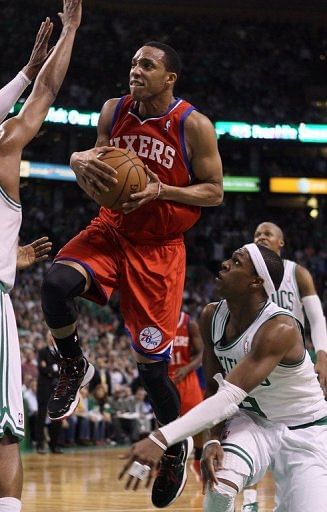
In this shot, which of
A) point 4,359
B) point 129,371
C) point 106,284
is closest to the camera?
point 4,359

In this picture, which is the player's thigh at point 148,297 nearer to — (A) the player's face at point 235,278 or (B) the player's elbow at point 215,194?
(B) the player's elbow at point 215,194

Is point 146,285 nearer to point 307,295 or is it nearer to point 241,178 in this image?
point 307,295

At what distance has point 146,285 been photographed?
581cm

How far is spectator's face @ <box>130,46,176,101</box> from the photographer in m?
5.75

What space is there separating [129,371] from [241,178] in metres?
12.5

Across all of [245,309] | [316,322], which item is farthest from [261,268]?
[316,322]

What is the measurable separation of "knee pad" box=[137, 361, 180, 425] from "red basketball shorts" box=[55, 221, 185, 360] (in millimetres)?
87

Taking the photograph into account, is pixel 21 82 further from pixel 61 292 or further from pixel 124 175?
pixel 61 292

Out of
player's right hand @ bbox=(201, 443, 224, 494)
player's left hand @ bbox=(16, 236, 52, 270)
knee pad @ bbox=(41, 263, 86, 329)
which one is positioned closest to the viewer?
player's right hand @ bbox=(201, 443, 224, 494)

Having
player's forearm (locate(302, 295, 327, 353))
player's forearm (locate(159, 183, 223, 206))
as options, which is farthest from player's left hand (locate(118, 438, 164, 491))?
player's forearm (locate(302, 295, 327, 353))

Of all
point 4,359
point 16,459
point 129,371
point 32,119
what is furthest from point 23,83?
point 129,371

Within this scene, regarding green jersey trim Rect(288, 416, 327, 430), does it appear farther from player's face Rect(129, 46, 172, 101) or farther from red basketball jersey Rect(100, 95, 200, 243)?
player's face Rect(129, 46, 172, 101)

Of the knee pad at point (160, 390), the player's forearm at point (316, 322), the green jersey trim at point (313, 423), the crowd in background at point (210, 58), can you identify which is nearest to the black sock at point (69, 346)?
the knee pad at point (160, 390)

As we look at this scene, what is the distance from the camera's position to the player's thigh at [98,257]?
5.71 m
